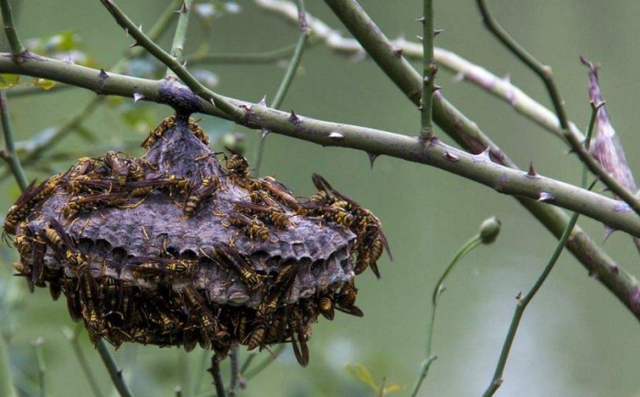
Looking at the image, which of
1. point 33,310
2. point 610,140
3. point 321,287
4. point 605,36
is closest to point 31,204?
point 321,287

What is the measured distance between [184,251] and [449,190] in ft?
18.3

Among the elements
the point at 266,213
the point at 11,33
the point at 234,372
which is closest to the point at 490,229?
the point at 234,372

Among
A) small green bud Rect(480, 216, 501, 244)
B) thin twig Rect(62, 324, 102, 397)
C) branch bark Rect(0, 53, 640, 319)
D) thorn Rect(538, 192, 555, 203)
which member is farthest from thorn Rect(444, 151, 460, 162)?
thin twig Rect(62, 324, 102, 397)

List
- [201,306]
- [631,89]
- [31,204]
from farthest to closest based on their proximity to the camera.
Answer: [631,89] < [31,204] < [201,306]

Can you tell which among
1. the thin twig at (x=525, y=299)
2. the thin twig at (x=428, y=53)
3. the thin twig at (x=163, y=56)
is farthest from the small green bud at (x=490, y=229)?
the thin twig at (x=163, y=56)

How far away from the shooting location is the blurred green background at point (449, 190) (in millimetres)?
5055

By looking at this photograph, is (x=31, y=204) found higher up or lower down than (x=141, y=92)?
lower down

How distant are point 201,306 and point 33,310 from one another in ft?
7.22

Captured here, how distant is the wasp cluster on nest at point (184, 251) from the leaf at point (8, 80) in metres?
0.14

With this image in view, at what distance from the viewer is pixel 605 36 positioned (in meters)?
7.46

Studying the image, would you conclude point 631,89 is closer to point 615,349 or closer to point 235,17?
point 615,349

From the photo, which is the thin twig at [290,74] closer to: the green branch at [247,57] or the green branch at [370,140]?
the green branch at [370,140]

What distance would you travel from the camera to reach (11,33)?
1.00 meters

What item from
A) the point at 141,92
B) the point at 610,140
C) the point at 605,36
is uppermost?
the point at 605,36
